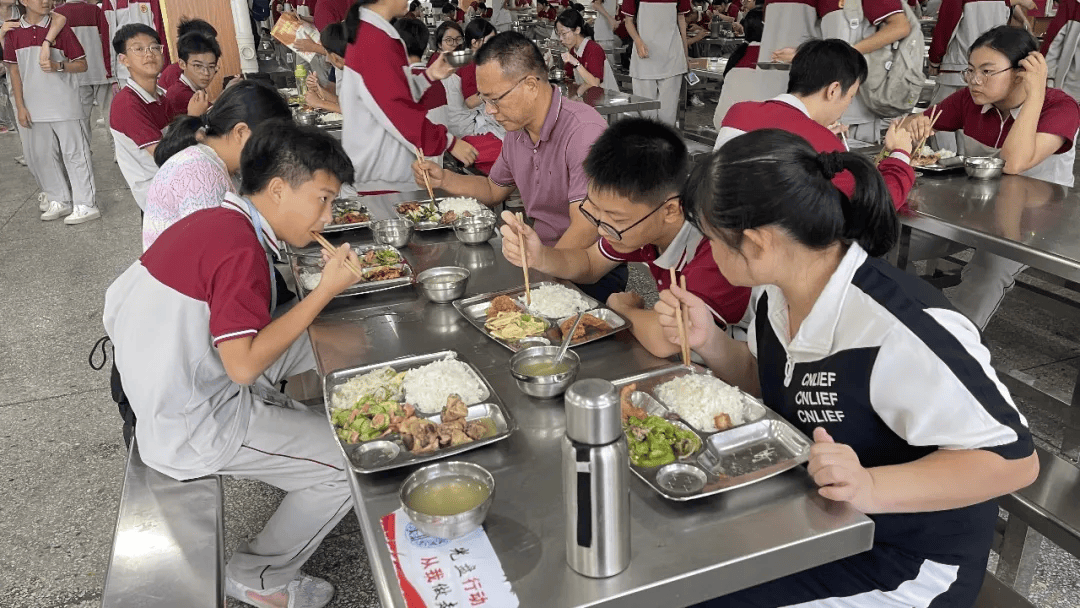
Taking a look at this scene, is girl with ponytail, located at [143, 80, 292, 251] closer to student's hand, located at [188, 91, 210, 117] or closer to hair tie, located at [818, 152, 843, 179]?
student's hand, located at [188, 91, 210, 117]

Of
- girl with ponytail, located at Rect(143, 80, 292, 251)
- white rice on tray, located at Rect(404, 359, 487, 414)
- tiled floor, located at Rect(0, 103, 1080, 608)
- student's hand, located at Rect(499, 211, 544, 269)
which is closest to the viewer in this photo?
white rice on tray, located at Rect(404, 359, 487, 414)

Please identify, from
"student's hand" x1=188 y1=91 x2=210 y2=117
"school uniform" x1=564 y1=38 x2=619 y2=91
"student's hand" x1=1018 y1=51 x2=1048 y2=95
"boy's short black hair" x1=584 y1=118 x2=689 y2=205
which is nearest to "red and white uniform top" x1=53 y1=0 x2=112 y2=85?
"student's hand" x1=188 y1=91 x2=210 y2=117

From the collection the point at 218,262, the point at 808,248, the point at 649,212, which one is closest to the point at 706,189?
Answer: the point at 808,248

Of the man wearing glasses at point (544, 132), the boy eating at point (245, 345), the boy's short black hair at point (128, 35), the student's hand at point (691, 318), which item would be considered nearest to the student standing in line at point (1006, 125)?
the man wearing glasses at point (544, 132)

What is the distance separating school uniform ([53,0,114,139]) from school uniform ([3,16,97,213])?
50 centimetres

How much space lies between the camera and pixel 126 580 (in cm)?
164

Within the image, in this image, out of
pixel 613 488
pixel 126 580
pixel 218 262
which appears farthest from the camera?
pixel 218 262

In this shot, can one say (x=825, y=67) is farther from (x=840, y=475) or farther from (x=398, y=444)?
(x=398, y=444)

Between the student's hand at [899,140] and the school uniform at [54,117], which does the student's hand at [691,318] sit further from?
the school uniform at [54,117]

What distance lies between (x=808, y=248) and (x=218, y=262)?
1.32 meters

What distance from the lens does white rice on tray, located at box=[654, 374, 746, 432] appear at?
153 centimetres

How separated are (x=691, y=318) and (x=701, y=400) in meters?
0.23

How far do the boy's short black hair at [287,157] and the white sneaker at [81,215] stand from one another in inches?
200

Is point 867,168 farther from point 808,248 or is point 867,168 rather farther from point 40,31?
point 40,31
